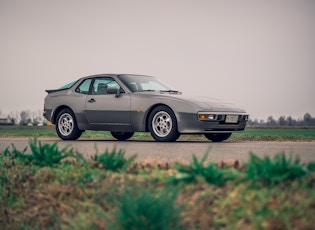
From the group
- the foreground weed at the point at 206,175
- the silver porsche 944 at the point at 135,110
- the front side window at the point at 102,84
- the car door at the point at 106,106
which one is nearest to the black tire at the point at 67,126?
the silver porsche 944 at the point at 135,110

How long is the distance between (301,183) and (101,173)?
1.97 m

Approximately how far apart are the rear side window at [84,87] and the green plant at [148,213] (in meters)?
9.19

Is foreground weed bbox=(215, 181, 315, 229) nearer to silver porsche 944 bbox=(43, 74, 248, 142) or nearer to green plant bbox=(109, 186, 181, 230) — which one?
green plant bbox=(109, 186, 181, 230)

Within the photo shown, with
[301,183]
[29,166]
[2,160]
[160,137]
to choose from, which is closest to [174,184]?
[301,183]

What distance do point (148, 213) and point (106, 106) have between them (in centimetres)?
855

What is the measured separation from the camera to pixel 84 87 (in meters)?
13.1

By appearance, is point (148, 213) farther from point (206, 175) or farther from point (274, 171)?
point (274, 171)

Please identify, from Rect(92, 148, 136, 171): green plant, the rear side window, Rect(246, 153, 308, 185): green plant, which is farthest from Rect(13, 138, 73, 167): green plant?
the rear side window

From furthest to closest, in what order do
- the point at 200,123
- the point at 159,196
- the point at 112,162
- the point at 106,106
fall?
the point at 106,106
the point at 200,123
the point at 112,162
the point at 159,196

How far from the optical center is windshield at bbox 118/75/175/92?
1230 cm

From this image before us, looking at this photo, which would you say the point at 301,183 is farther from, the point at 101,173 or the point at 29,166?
the point at 29,166

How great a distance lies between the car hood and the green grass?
5.45 metres

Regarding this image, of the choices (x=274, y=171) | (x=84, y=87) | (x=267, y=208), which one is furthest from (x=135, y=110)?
(x=267, y=208)

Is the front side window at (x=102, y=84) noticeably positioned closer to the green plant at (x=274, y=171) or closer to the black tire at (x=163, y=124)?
the black tire at (x=163, y=124)
